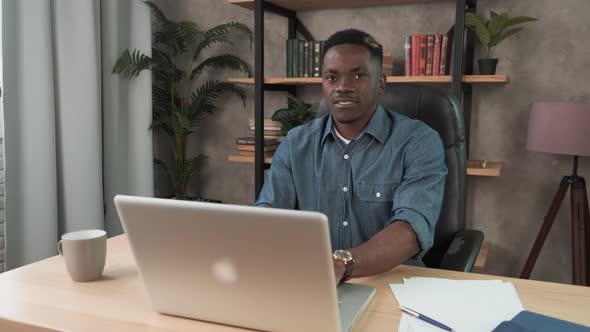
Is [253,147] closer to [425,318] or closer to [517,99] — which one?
[517,99]

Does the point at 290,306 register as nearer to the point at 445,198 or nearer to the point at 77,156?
the point at 445,198

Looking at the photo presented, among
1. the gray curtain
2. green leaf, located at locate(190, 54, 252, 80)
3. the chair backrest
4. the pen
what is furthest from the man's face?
green leaf, located at locate(190, 54, 252, 80)

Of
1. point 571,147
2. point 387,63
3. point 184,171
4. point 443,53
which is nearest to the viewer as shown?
point 571,147

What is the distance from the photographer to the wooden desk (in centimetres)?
78

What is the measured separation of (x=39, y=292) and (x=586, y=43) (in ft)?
8.17

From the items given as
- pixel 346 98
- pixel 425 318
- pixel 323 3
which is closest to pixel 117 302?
pixel 425 318

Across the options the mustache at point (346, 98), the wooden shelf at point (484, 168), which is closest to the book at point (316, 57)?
the wooden shelf at point (484, 168)

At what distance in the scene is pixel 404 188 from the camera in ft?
4.17

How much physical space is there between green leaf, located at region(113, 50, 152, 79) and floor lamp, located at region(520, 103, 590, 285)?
191cm

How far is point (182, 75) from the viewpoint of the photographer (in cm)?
306

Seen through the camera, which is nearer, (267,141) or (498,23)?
(498,23)

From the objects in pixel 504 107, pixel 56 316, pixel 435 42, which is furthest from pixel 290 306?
pixel 504 107

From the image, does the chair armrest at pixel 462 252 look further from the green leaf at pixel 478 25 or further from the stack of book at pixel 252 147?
the stack of book at pixel 252 147

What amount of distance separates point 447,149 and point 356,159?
0.85 ft
